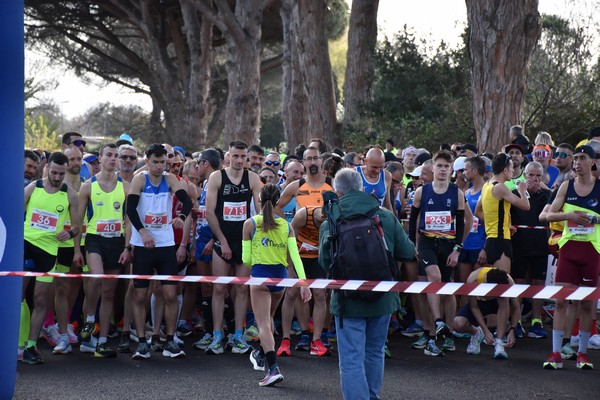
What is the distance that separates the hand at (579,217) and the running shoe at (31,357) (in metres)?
5.23

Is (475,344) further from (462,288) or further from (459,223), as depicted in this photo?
(462,288)

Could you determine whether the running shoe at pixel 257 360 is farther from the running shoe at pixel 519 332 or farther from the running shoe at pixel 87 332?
the running shoe at pixel 519 332

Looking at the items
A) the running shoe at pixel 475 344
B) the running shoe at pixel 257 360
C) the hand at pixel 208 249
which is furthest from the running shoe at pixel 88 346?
the running shoe at pixel 475 344

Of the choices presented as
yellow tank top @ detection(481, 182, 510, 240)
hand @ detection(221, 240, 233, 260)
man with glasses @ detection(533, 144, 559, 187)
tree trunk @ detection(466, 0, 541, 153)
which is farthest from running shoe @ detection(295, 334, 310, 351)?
tree trunk @ detection(466, 0, 541, 153)

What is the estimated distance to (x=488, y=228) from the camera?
34.8 ft

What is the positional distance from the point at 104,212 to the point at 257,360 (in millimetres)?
2283

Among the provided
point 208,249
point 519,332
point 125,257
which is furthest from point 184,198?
point 519,332

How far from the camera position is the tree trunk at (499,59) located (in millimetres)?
16250

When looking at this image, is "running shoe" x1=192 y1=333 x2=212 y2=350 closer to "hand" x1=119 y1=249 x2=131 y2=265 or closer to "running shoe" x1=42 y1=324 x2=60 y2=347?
"hand" x1=119 y1=249 x2=131 y2=265

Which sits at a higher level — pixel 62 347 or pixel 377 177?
pixel 377 177

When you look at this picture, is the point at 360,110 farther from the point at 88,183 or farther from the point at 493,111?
the point at 88,183

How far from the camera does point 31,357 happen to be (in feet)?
31.1

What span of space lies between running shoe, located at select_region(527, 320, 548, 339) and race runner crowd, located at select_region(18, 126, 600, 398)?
26mm

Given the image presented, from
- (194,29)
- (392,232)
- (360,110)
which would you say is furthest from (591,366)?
(194,29)
